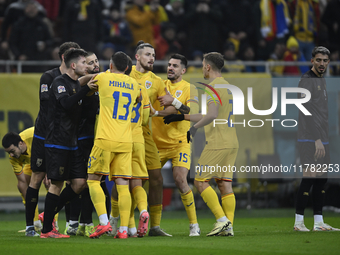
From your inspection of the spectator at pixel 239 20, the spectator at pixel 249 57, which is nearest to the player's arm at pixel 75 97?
the spectator at pixel 249 57

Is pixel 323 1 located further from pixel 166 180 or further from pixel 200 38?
pixel 166 180

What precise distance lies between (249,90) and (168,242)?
7.30 m

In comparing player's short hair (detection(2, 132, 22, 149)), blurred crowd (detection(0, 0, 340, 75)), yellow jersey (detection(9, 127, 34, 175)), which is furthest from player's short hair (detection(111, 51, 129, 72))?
blurred crowd (detection(0, 0, 340, 75))

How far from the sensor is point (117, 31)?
13.8 metres

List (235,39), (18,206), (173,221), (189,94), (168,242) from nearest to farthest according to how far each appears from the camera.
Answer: (168,242) → (189,94) → (173,221) → (18,206) → (235,39)

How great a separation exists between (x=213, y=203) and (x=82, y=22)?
25.2 feet

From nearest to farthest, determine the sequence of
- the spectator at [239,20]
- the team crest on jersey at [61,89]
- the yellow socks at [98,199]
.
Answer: the yellow socks at [98,199] < the team crest on jersey at [61,89] < the spectator at [239,20]

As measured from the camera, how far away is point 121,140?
6457 millimetres

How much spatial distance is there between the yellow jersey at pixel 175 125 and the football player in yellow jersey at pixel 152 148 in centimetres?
21

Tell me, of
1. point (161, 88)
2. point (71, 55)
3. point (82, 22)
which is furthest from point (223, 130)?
point (82, 22)

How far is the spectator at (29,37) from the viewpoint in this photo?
1267 centimetres

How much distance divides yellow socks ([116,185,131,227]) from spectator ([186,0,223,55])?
316 inches

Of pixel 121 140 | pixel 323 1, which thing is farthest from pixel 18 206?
pixel 323 1

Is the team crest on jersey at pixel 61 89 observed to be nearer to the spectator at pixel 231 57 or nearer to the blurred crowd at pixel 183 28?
the blurred crowd at pixel 183 28
